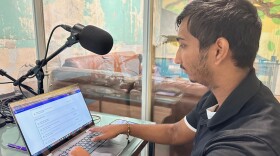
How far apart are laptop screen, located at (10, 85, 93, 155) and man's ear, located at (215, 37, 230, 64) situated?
69cm

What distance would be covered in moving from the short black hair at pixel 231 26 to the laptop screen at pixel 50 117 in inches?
25.7

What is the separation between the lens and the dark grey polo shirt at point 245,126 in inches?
24.3

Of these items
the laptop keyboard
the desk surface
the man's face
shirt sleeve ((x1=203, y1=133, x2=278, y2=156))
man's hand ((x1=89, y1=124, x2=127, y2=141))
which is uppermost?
the man's face

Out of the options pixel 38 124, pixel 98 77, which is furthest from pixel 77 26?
pixel 98 77

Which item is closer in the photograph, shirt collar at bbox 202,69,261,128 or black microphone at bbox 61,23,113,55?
shirt collar at bbox 202,69,261,128

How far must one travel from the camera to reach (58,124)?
1018 mm

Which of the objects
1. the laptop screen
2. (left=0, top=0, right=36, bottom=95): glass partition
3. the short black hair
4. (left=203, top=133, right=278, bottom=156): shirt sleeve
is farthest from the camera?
(left=0, top=0, right=36, bottom=95): glass partition

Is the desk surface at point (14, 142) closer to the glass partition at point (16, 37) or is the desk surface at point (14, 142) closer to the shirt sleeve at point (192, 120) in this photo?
the shirt sleeve at point (192, 120)

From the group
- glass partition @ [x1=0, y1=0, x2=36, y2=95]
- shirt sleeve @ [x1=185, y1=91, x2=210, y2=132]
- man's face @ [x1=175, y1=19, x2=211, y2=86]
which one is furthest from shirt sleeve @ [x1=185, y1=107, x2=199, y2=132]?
glass partition @ [x1=0, y1=0, x2=36, y2=95]

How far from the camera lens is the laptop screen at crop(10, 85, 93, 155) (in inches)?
35.2

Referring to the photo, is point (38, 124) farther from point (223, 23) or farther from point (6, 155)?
point (223, 23)

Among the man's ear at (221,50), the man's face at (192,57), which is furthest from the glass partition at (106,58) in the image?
the man's ear at (221,50)

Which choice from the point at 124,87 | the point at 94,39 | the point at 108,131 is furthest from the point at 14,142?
the point at 124,87

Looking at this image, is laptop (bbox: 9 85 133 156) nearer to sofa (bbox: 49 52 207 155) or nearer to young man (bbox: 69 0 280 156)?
young man (bbox: 69 0 280 156)
